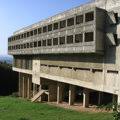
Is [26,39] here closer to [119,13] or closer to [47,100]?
[47,100]

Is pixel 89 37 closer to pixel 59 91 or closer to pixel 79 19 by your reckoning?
pixel 79 19

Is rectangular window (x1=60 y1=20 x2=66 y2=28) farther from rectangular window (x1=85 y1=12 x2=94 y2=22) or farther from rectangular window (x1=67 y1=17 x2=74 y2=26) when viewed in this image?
rectangular window (x1=85 y1=12 x2=94 y2=22)

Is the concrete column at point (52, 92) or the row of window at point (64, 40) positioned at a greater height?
the row of window at point (64, 40)

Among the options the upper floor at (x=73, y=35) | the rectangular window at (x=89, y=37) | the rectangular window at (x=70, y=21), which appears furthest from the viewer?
the rectangular window at (x=70, y=21)

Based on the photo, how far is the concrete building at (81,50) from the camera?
29.7 m

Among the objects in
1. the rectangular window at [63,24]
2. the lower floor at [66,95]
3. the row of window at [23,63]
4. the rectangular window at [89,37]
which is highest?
the rectangular window at [63,24]

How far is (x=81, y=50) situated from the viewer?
3291cm

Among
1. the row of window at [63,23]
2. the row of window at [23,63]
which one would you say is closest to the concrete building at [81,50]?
the row of window at [63,23]

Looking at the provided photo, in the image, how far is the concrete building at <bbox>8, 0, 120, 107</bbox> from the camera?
29688 millimetres

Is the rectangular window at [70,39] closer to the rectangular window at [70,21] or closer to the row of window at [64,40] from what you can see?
the row of window at [64,40]

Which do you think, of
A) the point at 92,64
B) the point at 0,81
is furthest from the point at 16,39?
the point at 92,64

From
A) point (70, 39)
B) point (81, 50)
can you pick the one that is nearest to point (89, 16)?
point (81, 50)

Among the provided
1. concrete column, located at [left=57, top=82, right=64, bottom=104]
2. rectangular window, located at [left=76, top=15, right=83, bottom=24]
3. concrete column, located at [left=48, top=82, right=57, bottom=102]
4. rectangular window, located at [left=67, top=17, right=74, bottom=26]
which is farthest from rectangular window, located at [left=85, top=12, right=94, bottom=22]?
concrete column, located at [left=48, top=82, right=57, bottom=102]

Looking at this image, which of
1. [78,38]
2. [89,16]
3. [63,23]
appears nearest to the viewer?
[89,16]
